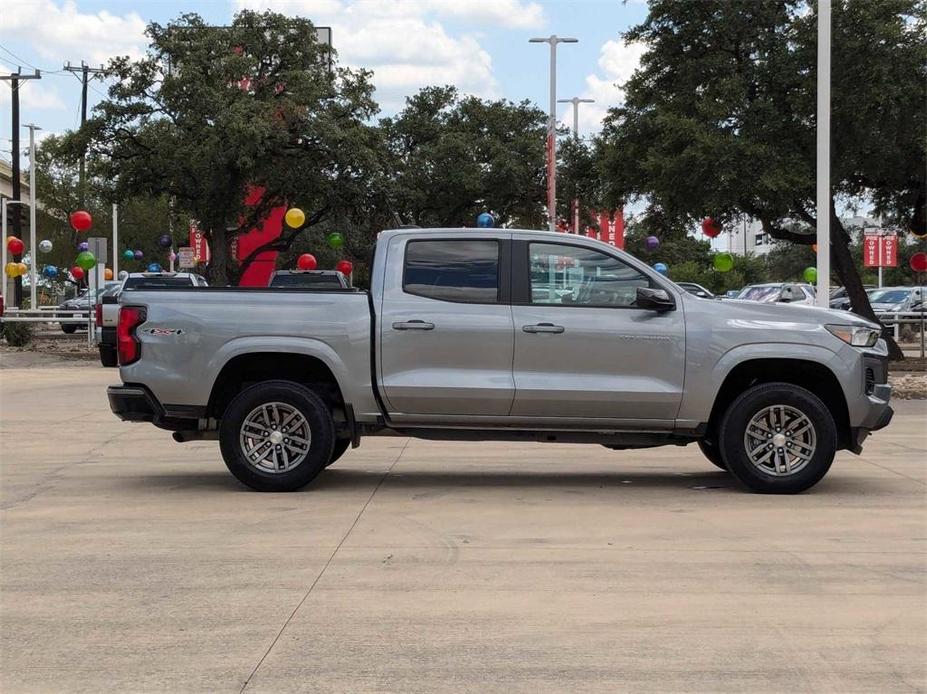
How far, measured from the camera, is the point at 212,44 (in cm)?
3428

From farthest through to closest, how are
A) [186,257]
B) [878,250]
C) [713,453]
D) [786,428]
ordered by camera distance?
[186,257] → [878,250] → [713,453] → [786,428]

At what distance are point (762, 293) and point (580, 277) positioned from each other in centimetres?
2643

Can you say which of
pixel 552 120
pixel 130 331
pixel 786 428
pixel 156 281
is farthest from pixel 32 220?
pixel 786 428

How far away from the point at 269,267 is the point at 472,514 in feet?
151

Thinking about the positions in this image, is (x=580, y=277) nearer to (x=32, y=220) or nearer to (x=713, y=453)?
(x=713, y=453)

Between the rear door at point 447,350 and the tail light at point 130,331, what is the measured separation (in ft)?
6.19

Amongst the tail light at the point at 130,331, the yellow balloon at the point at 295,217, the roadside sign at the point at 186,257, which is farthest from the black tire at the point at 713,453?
the roadside sign at the point at 186,257

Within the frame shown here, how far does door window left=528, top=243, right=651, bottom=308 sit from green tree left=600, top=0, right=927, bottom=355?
12.1m

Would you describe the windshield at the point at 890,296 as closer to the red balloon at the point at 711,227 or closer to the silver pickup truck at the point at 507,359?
the red balloon at the point at 711,227

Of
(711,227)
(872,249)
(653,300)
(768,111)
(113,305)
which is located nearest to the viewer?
(653,300)

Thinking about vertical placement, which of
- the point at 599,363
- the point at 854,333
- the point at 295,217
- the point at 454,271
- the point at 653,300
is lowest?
the point at 599,363

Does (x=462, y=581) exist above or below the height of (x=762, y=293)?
Result: below

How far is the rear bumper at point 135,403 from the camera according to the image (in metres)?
8.98

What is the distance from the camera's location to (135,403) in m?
9.01
